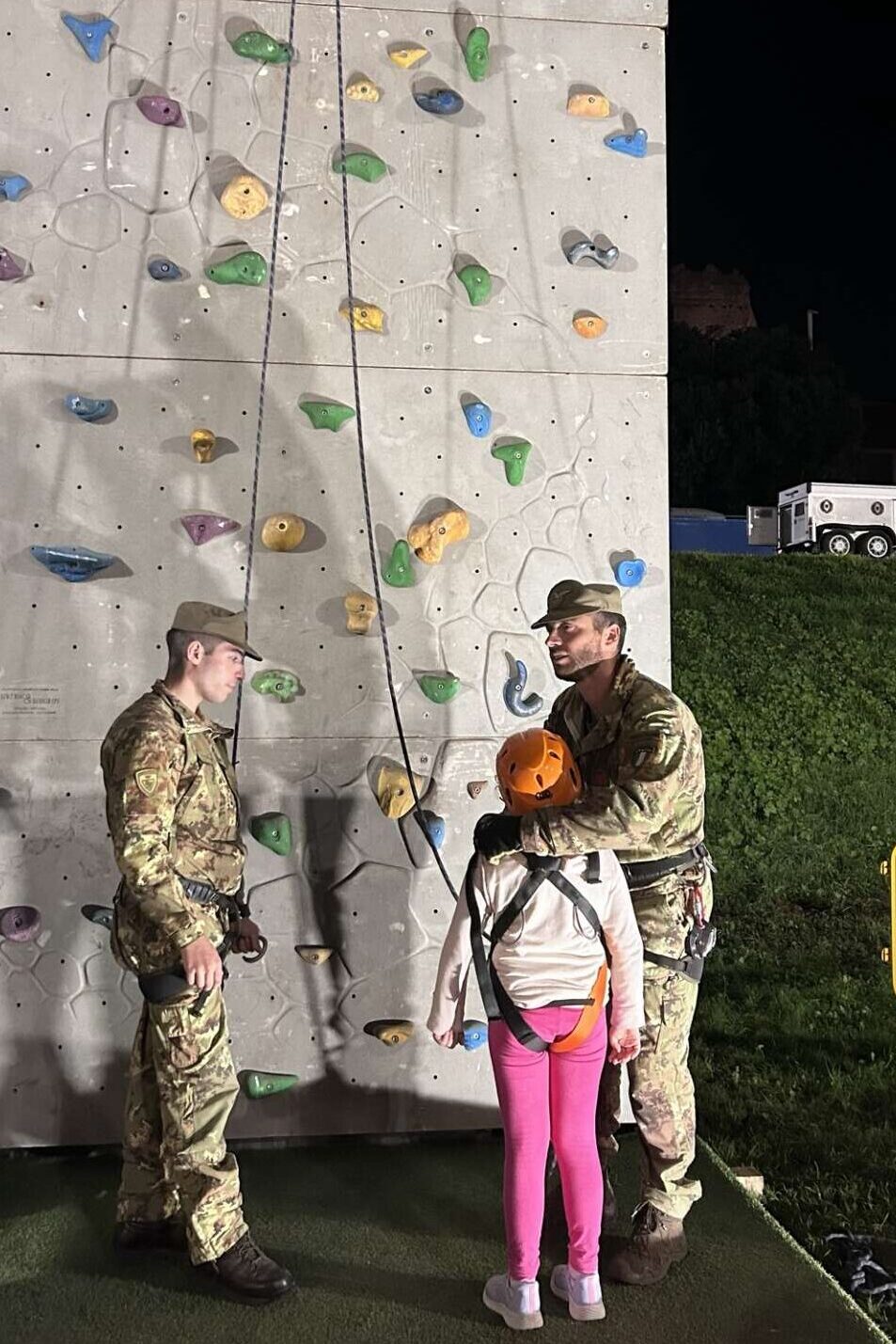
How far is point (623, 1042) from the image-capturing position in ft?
8.90

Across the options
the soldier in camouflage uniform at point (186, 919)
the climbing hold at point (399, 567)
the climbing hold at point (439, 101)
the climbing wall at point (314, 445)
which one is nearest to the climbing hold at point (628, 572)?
the climbing wall at point (314, 445)

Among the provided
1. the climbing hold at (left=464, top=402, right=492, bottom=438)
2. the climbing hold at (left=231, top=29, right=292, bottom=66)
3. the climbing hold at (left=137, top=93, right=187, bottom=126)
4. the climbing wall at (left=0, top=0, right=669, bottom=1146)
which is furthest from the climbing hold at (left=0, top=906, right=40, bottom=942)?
the climbing hold at (left=231, top=29, right=292, bottom=66)

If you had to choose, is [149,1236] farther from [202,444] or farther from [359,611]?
[202,444]

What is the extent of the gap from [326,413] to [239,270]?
54cm

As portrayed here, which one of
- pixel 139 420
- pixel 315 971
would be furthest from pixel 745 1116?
pixel 139 420

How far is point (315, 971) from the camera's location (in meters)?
3.88

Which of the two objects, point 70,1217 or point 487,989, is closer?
point 487,989

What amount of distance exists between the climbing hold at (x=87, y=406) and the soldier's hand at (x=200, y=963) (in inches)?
73.8

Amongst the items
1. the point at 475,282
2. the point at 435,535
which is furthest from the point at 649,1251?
the point at 475,282

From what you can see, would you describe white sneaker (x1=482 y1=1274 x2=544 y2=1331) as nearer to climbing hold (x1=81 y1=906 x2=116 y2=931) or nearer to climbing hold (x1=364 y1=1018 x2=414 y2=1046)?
climbing hold (x1=364 y1=1018 x2=414 y2=1046)

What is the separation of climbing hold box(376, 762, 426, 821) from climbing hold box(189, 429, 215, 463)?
1168 mm

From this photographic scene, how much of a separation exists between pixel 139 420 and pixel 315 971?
1.88m

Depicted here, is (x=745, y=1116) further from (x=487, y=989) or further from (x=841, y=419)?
(x=841, y=419)

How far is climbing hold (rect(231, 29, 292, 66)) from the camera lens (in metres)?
3.89
